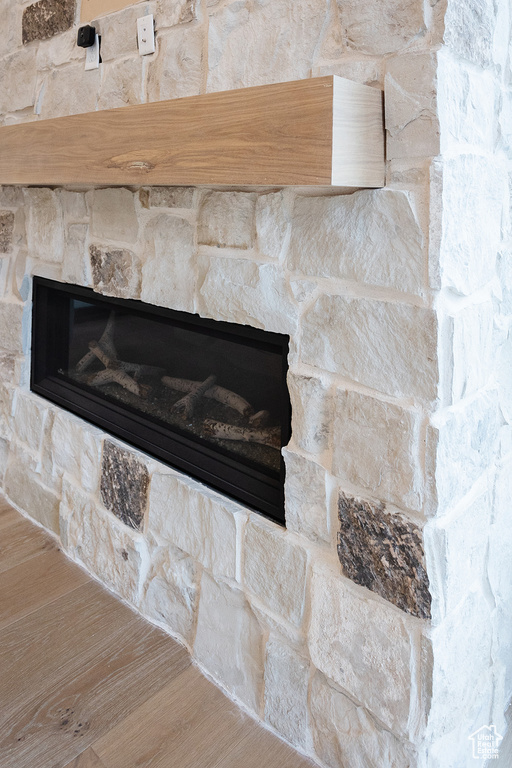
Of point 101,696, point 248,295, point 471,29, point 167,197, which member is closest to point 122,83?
point 167,197

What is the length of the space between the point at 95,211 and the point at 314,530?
3.82ft

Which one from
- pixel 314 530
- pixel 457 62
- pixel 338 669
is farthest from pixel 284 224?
pixel 338 669

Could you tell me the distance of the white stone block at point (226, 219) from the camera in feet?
4.39

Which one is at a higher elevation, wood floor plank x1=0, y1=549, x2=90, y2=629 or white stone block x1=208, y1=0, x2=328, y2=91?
white stone block x1=208, y1=0, x2=328, y2=91

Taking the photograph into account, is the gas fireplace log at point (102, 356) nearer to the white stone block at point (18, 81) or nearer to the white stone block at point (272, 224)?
the white stone block at point (18, 81)

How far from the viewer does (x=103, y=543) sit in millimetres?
1949

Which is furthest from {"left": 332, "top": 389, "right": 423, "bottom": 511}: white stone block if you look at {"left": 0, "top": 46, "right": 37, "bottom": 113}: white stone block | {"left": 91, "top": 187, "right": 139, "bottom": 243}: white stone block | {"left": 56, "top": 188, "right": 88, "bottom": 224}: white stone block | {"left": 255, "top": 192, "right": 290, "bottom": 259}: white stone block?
{"left": 0, "top": 46, "right": 37, "bottom": 113}: white stone block

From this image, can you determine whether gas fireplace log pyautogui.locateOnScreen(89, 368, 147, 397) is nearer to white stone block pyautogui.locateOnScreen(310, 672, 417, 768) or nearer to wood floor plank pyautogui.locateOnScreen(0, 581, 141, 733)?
wood floor plank pyautogui.locateOnScreen(0, 581, 141, 733)

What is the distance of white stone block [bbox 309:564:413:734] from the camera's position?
1172mm

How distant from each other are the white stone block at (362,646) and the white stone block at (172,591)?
445mm

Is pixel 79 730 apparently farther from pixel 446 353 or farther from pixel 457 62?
pixel 457 62

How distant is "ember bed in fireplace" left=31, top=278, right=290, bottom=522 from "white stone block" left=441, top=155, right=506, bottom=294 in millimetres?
424

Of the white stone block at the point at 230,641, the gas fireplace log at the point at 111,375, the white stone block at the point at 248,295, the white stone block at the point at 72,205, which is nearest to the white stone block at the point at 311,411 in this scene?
the white stone block at the point at 248,295

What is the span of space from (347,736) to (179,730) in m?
0.44
